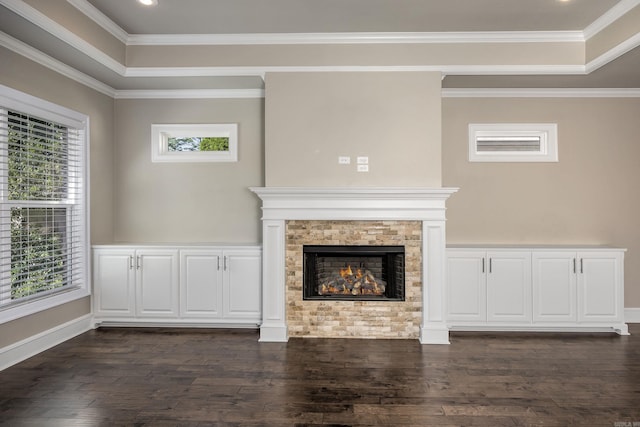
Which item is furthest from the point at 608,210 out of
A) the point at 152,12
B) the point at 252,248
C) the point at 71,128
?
the point at 71,128

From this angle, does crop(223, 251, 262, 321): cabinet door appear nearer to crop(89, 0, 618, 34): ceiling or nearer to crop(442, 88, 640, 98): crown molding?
crop(89, 0, 618, 34): ceiling

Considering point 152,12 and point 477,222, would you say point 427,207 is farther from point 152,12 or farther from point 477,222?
point 152,12

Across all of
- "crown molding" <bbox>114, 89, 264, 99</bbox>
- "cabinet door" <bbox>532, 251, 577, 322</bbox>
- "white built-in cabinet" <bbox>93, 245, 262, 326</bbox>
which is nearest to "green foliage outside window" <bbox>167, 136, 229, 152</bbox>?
"crown molding" <bbox>114, 89, 264, 99</bbox>

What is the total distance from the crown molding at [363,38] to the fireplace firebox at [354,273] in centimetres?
207

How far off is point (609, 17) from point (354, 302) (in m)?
3.51

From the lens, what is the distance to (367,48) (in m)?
4.07

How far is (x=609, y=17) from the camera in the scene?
3648mm

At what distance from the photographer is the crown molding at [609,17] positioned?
343cm

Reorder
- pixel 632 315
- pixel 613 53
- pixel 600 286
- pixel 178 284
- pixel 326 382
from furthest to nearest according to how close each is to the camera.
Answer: pixel 632 315 < pixel 178 284 < pixel 600 286 < pixel 613 53 < pixel 326 382

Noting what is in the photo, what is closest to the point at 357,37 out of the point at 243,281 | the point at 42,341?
the point at 243,281

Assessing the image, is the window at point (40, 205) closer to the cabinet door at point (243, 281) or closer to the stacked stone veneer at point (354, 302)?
the cabinet door at point (243, 281)

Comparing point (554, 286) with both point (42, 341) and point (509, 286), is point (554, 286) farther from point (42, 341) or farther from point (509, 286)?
point (42, 341)

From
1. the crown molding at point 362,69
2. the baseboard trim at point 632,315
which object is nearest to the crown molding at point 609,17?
the crown molding at point 362,69

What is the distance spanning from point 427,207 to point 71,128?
367 centimetres
